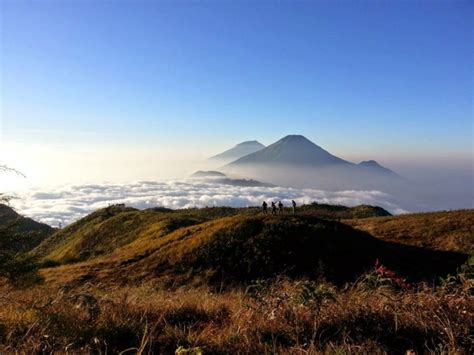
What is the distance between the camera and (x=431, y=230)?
3856 centimetres

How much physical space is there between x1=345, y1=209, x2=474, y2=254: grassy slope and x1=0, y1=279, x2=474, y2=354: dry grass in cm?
3174

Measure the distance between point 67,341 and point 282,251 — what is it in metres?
26.2

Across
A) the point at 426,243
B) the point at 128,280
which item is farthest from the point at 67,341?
the point at 426,243

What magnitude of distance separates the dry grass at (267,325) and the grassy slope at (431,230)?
104 feet

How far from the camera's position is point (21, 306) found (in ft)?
18.1

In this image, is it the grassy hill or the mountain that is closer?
the mountain

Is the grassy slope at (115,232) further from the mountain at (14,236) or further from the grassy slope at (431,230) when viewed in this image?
the mountain at (14,236)

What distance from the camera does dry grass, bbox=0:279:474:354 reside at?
4.25 metres

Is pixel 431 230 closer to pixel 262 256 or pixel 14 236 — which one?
pixel 262 256

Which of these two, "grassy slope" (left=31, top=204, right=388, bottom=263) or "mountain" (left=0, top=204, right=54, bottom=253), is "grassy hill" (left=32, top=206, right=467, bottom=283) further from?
"mountain" (left=0, top=204, right=54, bottom=253)

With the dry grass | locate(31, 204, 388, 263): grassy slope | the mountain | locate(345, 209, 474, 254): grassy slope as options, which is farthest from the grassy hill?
the dry grass

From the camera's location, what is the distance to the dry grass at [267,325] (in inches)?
167

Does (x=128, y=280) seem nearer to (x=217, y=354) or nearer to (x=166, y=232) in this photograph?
(x=166, y=232)

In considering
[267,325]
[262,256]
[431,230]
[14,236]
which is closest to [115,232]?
[262,256]
